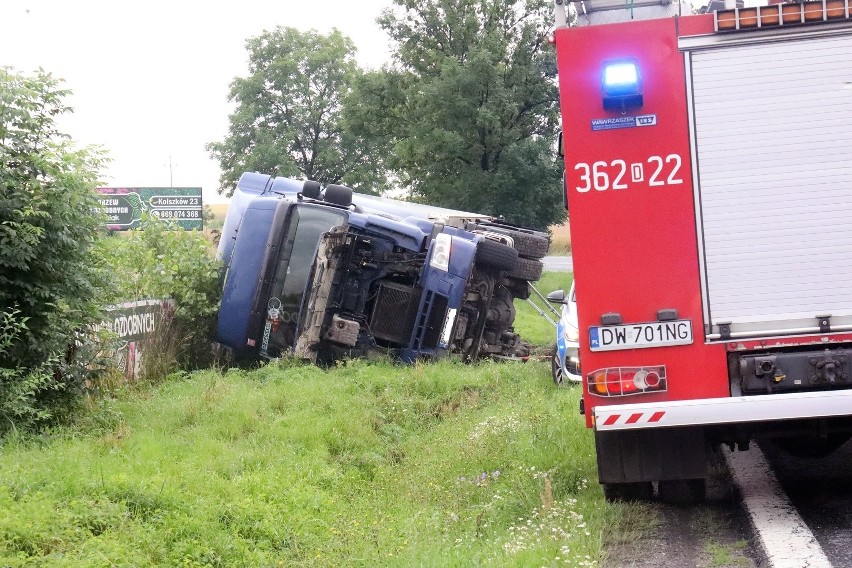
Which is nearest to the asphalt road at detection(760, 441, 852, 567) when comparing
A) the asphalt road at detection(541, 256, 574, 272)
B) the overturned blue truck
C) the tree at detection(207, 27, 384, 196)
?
the overturned blue truck

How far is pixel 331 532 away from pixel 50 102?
4.83 m

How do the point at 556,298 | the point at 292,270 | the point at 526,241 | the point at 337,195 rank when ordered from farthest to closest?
the point at 526,241 → the point at 337,195 → the point at 292,270 → the point at 556,298

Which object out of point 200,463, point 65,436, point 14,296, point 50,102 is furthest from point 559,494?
point 50,102

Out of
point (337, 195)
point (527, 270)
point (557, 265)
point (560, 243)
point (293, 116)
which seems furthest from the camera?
point (560, 243)

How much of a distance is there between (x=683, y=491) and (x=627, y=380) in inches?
54.2

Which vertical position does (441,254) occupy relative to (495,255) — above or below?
below

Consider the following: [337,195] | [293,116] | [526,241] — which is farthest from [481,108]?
[293,116]

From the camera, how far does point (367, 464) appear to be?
9086 mm

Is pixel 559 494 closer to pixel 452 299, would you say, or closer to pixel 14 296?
A: pixel 14 296

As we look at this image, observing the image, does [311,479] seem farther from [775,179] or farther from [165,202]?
[165,202]

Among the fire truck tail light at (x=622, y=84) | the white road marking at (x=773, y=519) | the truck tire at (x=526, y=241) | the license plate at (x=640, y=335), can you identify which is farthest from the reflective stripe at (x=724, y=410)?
the truck tire at (x=526, y=241)

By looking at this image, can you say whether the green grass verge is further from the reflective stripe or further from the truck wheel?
the truck wheel

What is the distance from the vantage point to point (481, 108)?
101 feet

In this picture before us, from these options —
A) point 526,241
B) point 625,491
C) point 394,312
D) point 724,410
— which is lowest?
point 625,491
